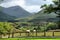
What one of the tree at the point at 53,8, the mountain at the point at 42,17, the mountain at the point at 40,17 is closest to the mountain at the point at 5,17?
the mountain at the point at 40,17

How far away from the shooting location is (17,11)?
5543 millimetres

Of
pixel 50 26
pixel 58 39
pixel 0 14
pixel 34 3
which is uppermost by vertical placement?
pixel 34 3

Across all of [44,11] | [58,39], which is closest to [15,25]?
[44,11]

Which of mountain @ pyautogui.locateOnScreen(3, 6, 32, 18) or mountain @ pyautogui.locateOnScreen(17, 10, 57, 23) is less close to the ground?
mountain @ pyautogui.locateOnScreen(3, 6, 32, 18)

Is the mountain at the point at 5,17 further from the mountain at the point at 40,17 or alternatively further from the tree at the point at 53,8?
the tree at the point at 53,8

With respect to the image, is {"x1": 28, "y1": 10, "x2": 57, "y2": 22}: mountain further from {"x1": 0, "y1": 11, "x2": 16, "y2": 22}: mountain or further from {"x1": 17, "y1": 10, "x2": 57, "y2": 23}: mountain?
{"x1": 0, "y1": 11, "x2": 16, "y2": 22}: mountain

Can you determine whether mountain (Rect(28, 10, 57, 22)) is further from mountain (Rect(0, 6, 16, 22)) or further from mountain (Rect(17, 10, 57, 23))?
mountain (Rect(0, 6, 16, 22))

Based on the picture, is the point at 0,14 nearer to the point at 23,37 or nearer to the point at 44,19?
the point at 23,37

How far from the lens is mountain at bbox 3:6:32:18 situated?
5.48 meters

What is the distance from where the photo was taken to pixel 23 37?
5523mm

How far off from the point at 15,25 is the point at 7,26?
261 mm

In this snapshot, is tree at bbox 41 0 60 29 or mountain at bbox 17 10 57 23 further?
tree at bbox 41 0 60 29

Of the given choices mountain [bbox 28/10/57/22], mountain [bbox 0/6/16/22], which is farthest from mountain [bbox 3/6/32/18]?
mountain [bbox 28/10/57/22]

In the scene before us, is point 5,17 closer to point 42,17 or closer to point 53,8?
point 42,17
